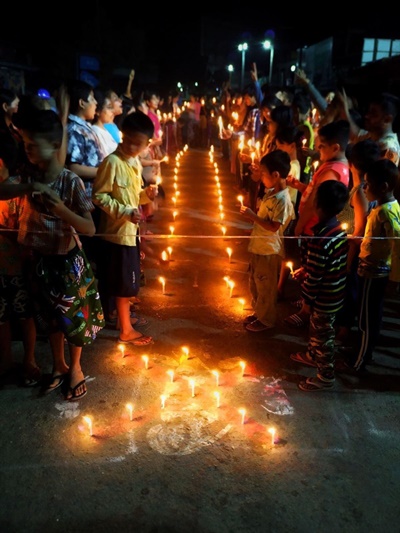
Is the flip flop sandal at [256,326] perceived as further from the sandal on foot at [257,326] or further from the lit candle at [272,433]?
the lit candle at [272,433]

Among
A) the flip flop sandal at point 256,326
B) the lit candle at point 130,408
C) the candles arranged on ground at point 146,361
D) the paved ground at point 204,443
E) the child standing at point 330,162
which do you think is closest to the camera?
the paved ground at point 204,443

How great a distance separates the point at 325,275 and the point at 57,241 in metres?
2.23

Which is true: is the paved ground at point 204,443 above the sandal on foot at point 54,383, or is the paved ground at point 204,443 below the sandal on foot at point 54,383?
below

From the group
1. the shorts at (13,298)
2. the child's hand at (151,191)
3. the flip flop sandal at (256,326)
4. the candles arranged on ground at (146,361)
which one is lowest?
the candles arranged on ground at (146,361)

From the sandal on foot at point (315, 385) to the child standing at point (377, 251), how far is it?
45 cm

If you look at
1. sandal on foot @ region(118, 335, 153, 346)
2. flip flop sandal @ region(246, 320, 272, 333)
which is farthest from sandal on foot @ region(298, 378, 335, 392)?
sandal on foot @ region(118, 335, 153, 346)

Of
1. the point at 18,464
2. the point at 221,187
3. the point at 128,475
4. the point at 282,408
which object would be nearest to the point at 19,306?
the point at 18,464

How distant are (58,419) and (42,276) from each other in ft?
3.74

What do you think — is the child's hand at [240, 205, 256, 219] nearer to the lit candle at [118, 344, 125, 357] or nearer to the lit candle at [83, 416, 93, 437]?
the lit candle at [118, 344, 125, 357]

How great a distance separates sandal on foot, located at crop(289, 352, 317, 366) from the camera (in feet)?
14.6

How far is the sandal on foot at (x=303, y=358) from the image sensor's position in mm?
4453

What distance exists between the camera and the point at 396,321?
5.41 m

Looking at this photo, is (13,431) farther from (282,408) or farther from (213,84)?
(213,84)

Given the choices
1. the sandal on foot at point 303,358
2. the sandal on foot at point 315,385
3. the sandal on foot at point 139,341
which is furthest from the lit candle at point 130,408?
the sandal on foot at point 303,358
